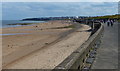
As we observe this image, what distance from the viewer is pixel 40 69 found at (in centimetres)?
1047

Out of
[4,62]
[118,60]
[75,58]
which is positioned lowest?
[4,62]

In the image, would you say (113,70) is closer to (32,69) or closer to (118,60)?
(118,60)

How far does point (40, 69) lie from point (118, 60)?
5073 mm

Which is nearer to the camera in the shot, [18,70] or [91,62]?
[91,62]

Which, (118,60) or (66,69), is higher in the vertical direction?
(66,69)

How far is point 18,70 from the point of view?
1105 cm

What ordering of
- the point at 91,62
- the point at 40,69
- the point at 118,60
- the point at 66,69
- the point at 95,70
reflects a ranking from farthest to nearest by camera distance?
the point at 40,69
the point at 118,60
the point at 91,62
the point at 95,70
the point at 66,69

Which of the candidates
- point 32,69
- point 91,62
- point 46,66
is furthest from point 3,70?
point 91,62

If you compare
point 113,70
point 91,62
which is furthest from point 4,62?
point 113,70

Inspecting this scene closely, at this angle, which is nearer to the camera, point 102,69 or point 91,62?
point 102,69

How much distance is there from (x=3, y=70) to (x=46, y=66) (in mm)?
2429

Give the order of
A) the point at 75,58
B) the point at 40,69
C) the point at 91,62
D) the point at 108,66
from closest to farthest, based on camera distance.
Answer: the point at 75,58 < the point at 108,66 < the point at 91,62 < the point at 40,69

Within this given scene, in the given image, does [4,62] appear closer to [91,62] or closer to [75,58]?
[91,62]

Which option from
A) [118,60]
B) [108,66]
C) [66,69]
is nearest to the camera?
[66,69]
